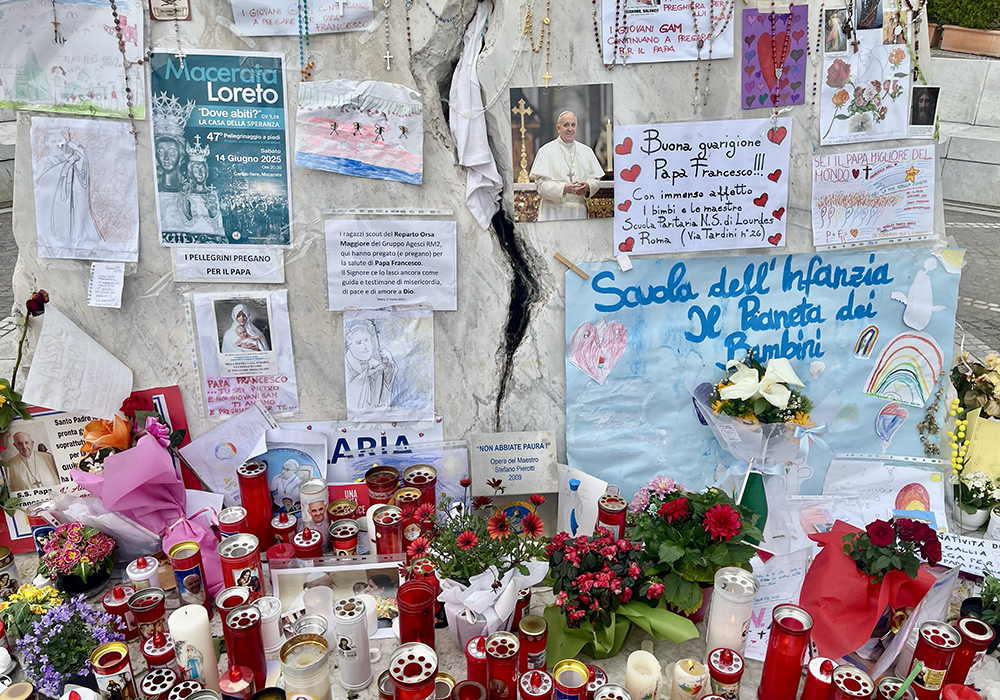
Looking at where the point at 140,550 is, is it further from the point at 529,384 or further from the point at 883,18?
the point at 883,18

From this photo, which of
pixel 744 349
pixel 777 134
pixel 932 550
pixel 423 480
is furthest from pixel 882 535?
pixel 423 480

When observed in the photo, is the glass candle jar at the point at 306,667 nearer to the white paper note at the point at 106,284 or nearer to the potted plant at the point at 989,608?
the white paper note at the point at 106,284

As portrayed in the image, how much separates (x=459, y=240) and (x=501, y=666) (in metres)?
1.38

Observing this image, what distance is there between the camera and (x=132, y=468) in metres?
2.35

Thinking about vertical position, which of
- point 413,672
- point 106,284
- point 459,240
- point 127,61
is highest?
point 127,61

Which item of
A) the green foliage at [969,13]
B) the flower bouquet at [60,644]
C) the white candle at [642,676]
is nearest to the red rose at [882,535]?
the white candle at [642,676]

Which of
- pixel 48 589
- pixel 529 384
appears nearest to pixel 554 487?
pixel 529 384

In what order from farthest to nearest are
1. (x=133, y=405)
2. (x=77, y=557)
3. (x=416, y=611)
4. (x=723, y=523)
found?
(x=133, y=405) < (x=77, y=557) < (x=723, y=523) < (x=416, y=611)

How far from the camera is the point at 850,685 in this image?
1.79 meters

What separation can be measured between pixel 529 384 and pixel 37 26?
1977 mm

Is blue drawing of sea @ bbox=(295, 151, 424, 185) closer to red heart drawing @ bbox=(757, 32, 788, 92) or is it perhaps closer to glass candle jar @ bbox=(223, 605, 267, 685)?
red heart drawing @ bbox=(757, 32, 788, 92)

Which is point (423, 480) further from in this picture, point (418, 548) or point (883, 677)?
point (883, 677)

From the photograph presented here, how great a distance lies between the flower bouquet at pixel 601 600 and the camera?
6.82ft

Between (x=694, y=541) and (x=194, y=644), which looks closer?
(x=194, y=644)
